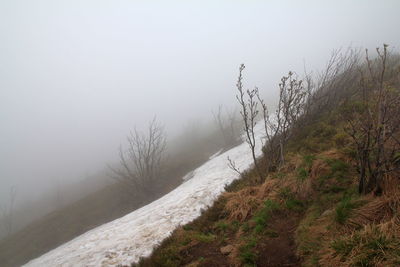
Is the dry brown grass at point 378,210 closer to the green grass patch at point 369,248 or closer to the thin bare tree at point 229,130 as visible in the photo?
the green grass patch at point 369,248

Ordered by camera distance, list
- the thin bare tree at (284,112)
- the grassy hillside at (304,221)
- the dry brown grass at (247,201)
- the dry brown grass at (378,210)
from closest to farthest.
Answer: the grassy hillside at (304,221), the dry brown grass at (378,210), the dry brown grass at (247,201), the thin bare tree at (284,112)

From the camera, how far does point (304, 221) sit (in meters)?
3.85

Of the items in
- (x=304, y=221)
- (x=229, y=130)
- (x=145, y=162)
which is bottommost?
(x=304, y=221)

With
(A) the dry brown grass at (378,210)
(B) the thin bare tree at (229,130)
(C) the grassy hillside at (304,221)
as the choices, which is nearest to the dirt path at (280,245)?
(C) the grassy hillside at (304,221)

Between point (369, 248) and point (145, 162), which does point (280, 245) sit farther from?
point (145, 162)

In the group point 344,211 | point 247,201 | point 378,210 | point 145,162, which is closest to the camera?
point 378,210

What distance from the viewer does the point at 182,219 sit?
7.13 meters

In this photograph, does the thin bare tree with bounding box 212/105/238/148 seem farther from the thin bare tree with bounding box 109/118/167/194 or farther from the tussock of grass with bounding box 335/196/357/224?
the tussock of grass with bounding box 335/196/357/224

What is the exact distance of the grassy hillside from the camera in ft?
8.72

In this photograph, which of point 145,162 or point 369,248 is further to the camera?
point 145,162

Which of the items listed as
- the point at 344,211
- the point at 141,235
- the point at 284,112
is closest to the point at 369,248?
the point at 344,211

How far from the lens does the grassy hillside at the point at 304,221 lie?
8.72 ft

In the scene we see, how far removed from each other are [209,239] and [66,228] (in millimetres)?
23367

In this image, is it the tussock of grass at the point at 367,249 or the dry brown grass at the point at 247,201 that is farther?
the dry brown grass at the point at 247,201
